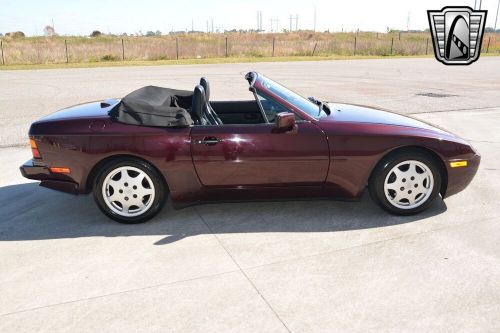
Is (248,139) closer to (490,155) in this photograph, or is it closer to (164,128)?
(164,128)

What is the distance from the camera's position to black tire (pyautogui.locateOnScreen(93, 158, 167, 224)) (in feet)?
13.6

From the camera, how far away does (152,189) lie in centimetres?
423

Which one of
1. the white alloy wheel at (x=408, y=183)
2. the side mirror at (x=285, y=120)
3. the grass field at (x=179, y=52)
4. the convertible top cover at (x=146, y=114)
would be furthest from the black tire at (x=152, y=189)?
the grass field at (x=179, y=52)

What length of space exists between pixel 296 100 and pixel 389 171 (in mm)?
1127

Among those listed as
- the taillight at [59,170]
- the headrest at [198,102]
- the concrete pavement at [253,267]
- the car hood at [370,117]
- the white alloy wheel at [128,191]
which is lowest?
the concrete pavement at [253,267]

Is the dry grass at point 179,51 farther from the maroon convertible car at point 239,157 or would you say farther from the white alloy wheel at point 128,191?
the white alloy wheel at point 128,191

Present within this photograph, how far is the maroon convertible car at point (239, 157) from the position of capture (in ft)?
13.4

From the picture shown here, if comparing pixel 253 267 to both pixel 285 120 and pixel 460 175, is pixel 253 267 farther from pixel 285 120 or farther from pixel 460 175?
pixel 460 175

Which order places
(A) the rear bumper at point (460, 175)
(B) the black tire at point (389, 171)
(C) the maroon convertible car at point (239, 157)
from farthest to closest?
(A) the rear bumper at point (460, 175)
(B) the black tire at point (389, 171)
(C) the maroon convertible car at point (239, 157)

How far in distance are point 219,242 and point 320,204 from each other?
133 centimetres

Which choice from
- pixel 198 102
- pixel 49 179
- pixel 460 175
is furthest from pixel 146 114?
pixel 460 175

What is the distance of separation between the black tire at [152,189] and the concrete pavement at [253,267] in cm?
11

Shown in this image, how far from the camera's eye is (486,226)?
4133mm

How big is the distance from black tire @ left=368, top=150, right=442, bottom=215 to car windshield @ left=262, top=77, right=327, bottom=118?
30.3 inches
